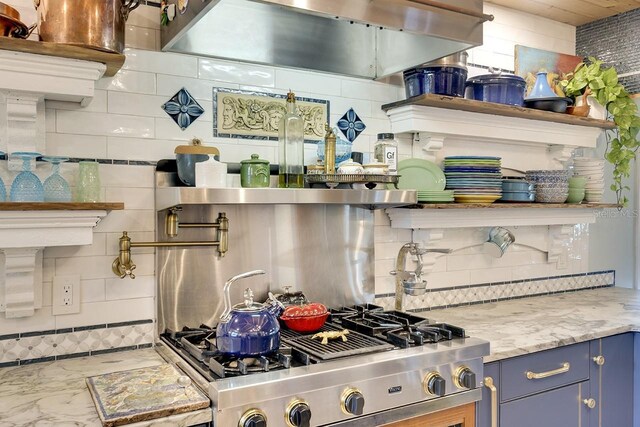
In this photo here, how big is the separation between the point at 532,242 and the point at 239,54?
2025 millimetres

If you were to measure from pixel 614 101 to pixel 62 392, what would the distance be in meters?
3.13

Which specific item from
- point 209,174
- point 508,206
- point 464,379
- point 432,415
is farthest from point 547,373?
point 209,174

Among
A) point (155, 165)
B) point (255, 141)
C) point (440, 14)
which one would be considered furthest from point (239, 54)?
point (440, 14)

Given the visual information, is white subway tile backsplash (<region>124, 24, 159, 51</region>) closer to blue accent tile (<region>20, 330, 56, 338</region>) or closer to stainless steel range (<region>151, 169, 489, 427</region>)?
stainless steel range (<region>151, 169, 489, 427</region>)

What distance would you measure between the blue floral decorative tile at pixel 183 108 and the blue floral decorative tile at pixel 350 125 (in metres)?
0.69

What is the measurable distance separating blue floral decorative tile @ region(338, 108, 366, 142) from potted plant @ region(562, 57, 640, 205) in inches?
55.3

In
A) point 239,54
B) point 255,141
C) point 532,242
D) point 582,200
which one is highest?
point 239,54

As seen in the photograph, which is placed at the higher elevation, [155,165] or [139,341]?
[155,165]

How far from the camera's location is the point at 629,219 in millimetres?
3494

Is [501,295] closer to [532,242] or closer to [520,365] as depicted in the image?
[532,242]

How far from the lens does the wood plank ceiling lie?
2967 mm

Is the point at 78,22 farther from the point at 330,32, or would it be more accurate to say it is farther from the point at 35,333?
the point at 35,333

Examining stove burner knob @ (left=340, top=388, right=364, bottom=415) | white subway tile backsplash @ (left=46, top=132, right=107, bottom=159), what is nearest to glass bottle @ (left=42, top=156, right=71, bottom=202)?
white subway tile backsplash @ (left=46, top=132, right=107, bottom=159)

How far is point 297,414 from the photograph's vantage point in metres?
1.49
